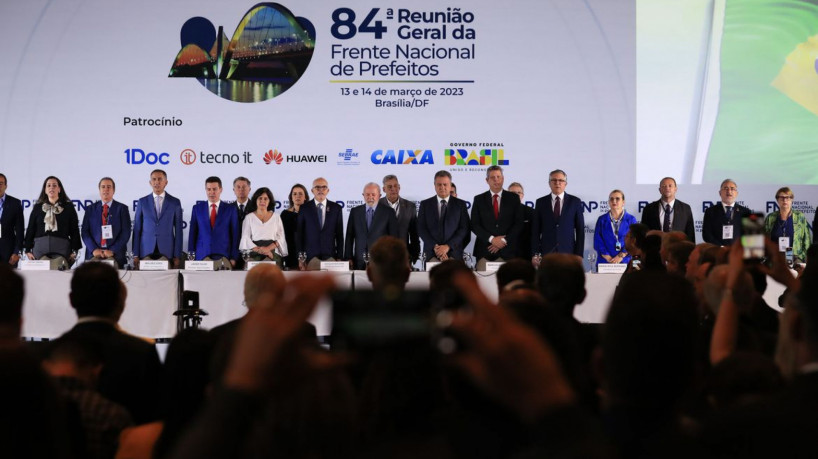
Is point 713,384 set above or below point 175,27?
below

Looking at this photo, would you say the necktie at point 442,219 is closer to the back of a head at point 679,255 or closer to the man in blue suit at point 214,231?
the man in blue suit at point 214,231

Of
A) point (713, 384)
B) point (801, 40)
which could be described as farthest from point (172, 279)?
point (801, 40)

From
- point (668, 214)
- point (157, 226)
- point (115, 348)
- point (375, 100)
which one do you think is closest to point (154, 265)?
point (157, 226)

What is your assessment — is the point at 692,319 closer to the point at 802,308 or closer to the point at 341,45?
the point at 802,308

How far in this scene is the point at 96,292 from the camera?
10.0 ft

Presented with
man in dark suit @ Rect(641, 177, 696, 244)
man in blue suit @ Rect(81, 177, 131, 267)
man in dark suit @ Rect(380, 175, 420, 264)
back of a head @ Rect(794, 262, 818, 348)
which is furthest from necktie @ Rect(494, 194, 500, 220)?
back of a head @ Rect(794, 262, 818, 348)

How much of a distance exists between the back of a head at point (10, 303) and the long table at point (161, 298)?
689cm

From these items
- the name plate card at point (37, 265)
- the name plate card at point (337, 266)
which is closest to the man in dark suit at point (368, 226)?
the name plate card at point (337, 266)

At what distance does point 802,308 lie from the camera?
1834mm

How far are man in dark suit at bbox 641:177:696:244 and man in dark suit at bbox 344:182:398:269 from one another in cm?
328

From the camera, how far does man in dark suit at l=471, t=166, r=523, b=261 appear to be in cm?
994

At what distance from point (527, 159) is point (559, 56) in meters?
1.55

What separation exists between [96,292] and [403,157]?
31.0ft

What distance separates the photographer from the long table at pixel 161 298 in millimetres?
8867
